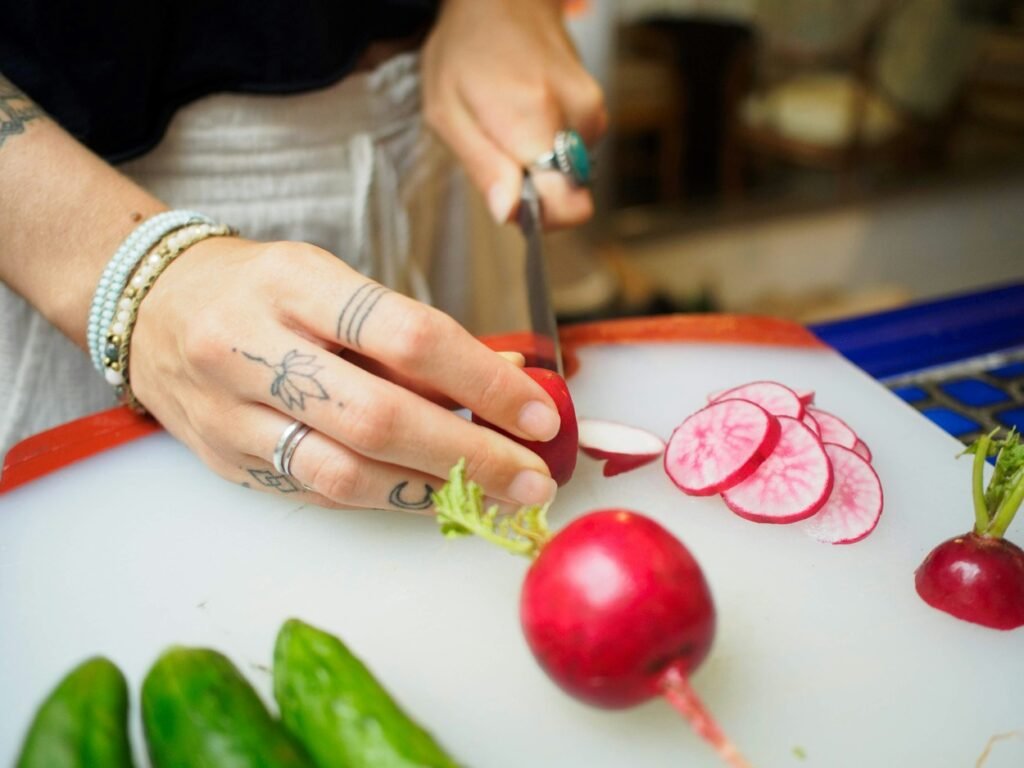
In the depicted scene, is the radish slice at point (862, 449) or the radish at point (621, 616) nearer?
the radish at point (621, 616)

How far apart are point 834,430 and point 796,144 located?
110 inches

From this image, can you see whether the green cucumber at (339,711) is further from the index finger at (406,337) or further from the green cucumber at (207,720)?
the index finger at (406,337)

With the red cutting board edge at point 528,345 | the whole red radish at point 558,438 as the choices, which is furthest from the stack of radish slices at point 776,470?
the red cutting board edge at point 528,345

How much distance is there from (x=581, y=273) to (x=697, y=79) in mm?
1253

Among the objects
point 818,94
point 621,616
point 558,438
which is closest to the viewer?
point 621,616

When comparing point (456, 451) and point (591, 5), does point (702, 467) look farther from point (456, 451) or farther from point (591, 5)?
point (591, 5)

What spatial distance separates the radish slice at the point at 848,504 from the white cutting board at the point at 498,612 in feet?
0.05

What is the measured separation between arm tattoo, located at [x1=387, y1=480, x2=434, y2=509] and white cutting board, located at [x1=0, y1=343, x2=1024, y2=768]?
5 centimetres

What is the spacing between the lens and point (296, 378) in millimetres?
692

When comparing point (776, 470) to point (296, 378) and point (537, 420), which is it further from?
point (296, 378)

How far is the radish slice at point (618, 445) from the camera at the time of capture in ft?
2.86

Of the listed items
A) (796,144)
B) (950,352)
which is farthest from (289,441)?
(796,144)

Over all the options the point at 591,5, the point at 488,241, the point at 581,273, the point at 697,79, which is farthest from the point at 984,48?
the point at 488,241

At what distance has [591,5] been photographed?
270 centimetres
